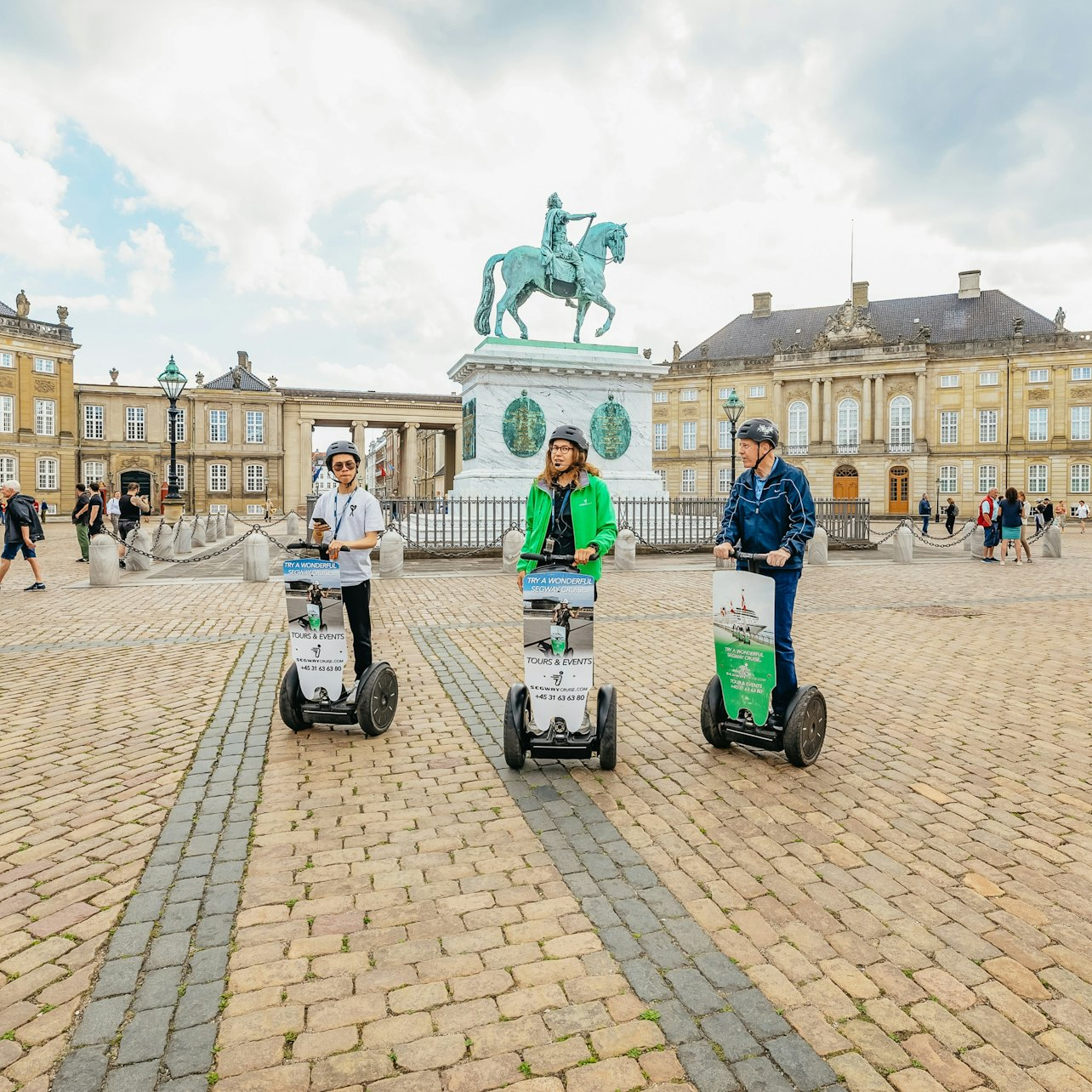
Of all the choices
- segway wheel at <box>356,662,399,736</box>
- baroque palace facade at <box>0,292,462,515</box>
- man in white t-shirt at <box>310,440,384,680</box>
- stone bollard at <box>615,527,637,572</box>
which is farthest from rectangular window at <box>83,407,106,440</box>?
segway wheel at <box>356,662,399,736</box>

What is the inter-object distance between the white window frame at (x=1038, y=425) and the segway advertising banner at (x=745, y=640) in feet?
195

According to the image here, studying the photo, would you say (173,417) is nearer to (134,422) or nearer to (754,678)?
(754,678)

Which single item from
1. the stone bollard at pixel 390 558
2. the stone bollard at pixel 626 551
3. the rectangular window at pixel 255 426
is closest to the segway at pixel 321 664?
the stone bollard at pixel 390 558

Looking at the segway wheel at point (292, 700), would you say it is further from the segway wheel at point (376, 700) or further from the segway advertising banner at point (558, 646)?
the segway advertising banner at point (558, 646)

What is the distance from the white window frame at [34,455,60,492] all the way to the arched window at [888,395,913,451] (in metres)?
61.1

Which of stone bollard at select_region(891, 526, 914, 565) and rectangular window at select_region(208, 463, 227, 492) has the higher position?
rectangular window at select_region(208, 463, 227, 492)

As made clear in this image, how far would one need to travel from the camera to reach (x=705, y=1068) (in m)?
2.29

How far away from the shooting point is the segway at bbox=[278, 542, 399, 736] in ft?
16.6

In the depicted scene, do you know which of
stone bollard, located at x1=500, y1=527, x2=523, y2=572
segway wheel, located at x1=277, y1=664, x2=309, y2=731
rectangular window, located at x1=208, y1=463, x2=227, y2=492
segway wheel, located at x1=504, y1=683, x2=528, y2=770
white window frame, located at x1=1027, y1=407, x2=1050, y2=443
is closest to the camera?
segway wheel, located at x1=504, y1=683, x2=528, y2=770

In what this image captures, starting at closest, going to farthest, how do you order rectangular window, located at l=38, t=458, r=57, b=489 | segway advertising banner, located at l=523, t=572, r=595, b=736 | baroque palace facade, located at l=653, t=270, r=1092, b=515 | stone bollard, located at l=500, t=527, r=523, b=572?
1. segway advertising banner, located at l=523, t=572, r=595, b=736
2. stone bollard, located at l=500, t=527, r=523, b=572
3. baroque palace facade, located at l=653, t=270, r=1092, b=515
4. rectangular window, located at l=38, t=458, r=57, b=489

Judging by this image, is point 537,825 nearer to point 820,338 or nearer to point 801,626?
point 801,626

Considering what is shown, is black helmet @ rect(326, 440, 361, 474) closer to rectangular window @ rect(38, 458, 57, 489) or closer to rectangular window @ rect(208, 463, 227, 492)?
rectangular window @ rect(38, 458, 57, 489)

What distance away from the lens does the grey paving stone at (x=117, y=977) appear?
103 inches

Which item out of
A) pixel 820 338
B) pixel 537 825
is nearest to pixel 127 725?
pixel 537 825
